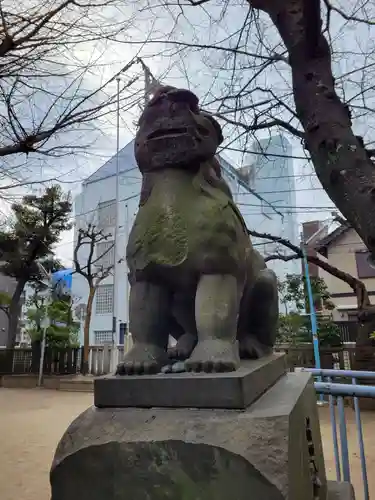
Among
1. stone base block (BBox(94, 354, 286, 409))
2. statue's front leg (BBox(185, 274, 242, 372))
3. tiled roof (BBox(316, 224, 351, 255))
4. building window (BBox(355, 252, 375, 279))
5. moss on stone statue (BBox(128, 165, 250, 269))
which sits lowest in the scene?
stone base block (BBox(94, 354, 286, 409))

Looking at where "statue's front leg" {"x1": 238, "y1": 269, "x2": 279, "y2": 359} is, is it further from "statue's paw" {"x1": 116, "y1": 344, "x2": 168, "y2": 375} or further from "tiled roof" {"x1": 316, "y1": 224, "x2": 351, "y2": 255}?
"tiled roof" {"x1": 316, "y1": 224, "x2": 351, "y2": 255}

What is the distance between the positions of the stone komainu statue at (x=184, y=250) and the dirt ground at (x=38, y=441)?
6.96 feet

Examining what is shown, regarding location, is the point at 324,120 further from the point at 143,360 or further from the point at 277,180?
the point at 277,180

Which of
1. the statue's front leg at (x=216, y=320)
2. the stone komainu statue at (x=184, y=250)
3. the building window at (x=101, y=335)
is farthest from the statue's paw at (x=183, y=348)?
the building window at (x=101, y=335)

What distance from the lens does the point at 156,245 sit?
133 centimetres

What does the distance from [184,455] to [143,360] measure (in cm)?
35

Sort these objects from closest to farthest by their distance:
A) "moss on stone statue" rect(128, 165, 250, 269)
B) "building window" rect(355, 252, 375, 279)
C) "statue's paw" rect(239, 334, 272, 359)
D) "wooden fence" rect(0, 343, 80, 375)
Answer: "moss on stone statue" rect(128, 165, 250, 269)
"statue's paw" rect(239, 334, 272, 359)
"wooden fence" rect(0, 343, 80, 375)
"building window" rect(355, 252, 375, 279)

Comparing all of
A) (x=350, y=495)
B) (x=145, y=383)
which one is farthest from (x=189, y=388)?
(x=350, y=495)

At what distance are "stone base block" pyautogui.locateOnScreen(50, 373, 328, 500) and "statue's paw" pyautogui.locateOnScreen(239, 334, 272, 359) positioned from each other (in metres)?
0.39

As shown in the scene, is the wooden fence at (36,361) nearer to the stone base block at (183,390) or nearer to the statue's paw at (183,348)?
the statue's paw at (183,348)

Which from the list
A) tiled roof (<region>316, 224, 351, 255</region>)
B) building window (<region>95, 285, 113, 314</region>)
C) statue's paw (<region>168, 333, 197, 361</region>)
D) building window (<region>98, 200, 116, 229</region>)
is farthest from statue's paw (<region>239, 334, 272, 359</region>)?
building window (<region>95, 285, 113, 314</region>)

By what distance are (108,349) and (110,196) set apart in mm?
7327

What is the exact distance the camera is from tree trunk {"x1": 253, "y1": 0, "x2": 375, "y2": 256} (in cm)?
224

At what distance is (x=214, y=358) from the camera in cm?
116
